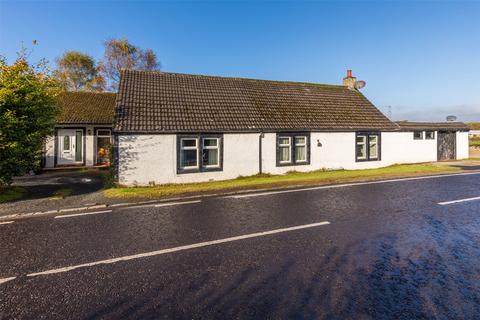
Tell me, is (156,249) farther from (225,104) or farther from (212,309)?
(225,104)

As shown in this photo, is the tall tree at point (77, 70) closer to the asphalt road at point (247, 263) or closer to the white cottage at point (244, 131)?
the white cottage at point (244, 131)

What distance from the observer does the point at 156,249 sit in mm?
5750

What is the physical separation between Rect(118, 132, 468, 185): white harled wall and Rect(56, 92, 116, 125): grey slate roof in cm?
1011

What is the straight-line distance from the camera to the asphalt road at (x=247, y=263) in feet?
12.2

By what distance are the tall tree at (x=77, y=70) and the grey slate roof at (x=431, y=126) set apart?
37.0m

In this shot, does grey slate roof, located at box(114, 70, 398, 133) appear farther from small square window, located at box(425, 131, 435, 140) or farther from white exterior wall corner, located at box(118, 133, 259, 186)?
small square window, located at box(425, 131, 435, 140)

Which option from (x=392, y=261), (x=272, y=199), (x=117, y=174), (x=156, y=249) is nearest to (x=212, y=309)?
(x=156, y=249)

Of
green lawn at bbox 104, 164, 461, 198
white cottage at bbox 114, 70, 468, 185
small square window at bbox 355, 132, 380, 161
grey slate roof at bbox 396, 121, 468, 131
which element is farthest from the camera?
grey slate roof at bbox 396, 121, 468, 131

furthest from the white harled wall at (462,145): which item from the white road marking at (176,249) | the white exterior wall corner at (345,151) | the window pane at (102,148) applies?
the window pane at (102,148)

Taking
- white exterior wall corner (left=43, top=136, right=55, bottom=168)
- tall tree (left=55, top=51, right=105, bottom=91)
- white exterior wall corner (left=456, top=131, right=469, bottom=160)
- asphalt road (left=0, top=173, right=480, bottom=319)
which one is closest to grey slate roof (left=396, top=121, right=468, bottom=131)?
white exterior wall corner (left=456, top=131, right=469, bottom=160)

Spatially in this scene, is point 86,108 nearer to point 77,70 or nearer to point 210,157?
point 210,157

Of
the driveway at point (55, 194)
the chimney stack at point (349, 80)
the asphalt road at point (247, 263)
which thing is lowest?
the asphalt road at point (247, 263)

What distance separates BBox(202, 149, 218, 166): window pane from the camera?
1490 cm

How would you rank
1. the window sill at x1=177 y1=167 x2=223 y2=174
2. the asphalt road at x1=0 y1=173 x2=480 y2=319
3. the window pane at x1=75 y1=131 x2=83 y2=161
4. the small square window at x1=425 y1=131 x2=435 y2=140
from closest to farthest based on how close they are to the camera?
the asphalt road at x1=0 y1=173 x2=480 y2=319, the window sill at x1=177 y1=167 x2=223 y2=174, the window pane at x1=75 y1=131 x2=83 y2=161, the small square window at x1=425 y1=131 x2=435 y2=140
